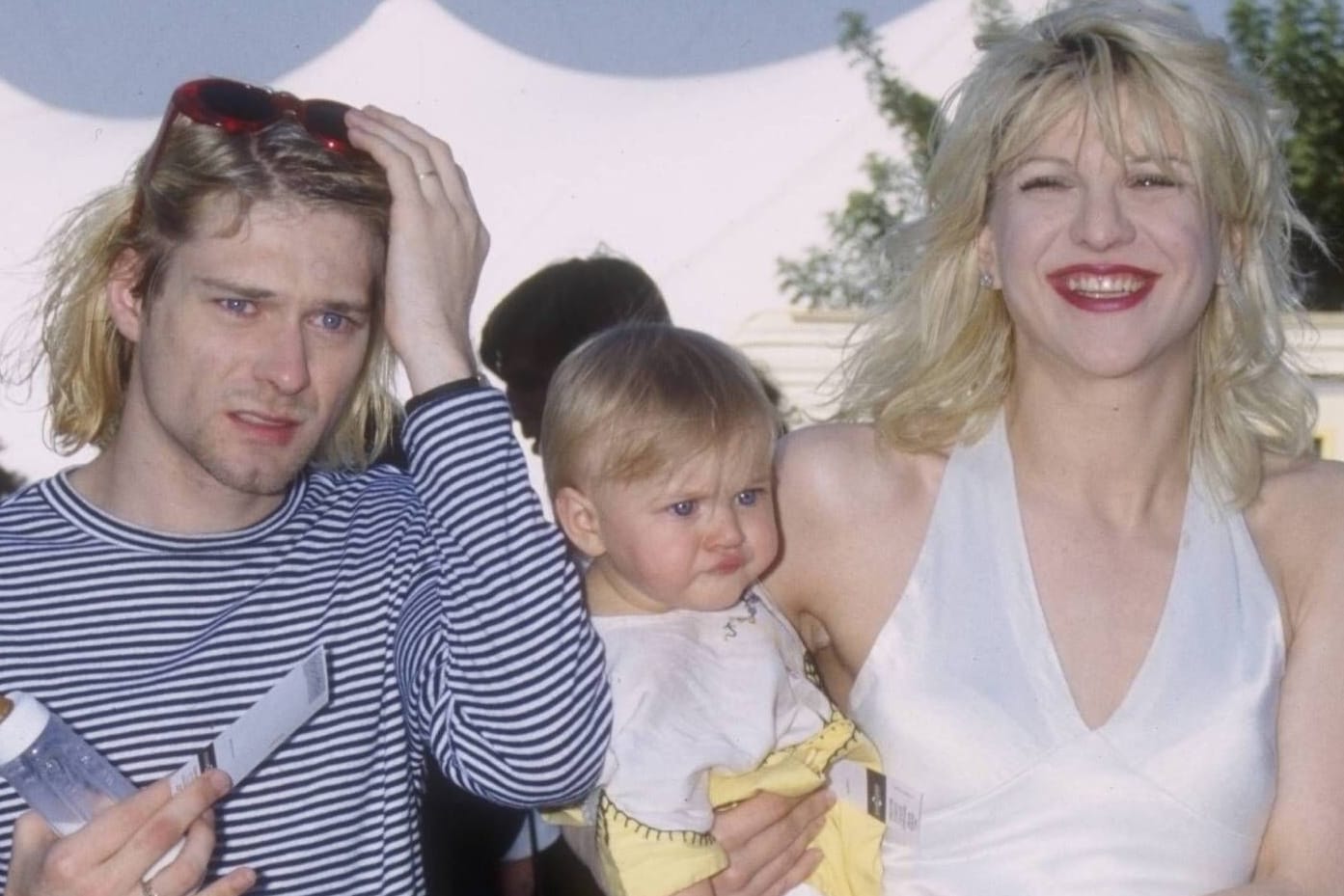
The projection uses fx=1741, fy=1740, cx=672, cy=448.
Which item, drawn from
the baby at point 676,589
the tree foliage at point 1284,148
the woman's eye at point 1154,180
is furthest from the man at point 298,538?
the tree foliage at point 1284,148

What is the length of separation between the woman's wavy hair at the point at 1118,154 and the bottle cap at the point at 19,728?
123cm

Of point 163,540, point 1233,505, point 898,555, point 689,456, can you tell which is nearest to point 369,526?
point 163,540

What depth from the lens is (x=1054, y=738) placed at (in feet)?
7.34

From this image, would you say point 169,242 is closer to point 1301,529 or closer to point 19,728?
point 19,728

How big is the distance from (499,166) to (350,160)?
1.33 meters

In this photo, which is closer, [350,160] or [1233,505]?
[350,160]

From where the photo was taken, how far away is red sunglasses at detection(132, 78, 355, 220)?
2.01 metres

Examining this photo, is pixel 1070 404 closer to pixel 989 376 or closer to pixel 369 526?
pixel 989 376

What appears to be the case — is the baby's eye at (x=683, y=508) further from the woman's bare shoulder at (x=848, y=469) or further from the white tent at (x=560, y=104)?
the white tent at (x=560, y=104)

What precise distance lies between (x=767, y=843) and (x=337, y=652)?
0.59m

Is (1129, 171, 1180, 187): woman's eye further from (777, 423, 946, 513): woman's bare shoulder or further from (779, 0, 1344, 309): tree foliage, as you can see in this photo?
(779, 0, 1344, 309): tree foliage

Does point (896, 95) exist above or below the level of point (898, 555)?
above

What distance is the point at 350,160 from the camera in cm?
202

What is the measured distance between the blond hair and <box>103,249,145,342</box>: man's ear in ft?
1.65
